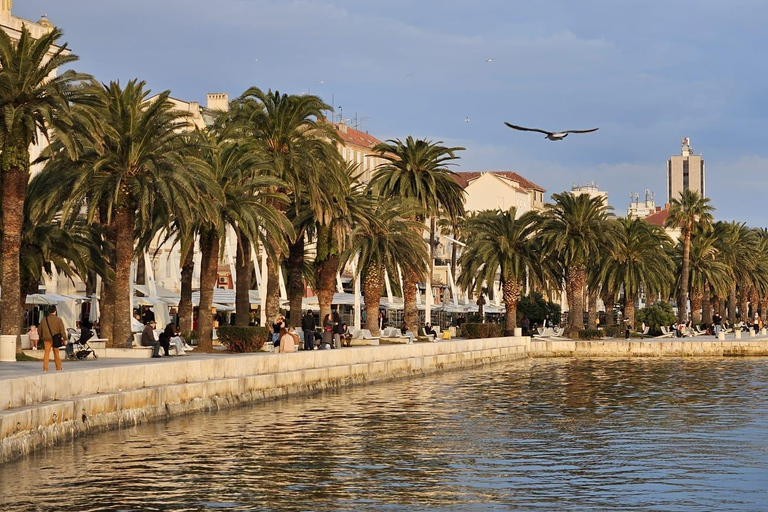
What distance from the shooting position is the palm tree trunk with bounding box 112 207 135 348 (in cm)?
4038

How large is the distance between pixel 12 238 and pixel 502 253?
1541 inches

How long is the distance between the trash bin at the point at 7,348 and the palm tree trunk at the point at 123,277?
6.35m

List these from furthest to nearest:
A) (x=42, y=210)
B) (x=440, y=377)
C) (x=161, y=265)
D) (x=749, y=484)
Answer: (x=161, y=265)
(x=440, y=377)
(x=42, y=210)
(x=749, y=484)

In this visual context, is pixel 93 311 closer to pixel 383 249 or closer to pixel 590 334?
pixel 383 249

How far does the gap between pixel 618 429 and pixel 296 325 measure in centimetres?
2662

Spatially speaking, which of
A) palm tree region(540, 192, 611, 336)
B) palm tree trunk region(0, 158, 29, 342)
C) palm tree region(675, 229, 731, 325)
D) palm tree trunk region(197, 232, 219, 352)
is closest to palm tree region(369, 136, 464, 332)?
palm tree region(540, 192, 611, 336)

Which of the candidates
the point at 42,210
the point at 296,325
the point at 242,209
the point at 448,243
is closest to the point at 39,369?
the point at 42,210

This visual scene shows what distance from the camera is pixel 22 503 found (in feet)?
56.2

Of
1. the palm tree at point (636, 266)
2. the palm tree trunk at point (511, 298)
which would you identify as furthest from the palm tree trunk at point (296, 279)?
the palm tree at point (636, 266)

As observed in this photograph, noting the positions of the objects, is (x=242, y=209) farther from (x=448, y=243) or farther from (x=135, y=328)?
(x=448, y=243)

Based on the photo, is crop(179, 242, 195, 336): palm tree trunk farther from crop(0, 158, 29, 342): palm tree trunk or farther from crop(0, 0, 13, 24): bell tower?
crop(0, 0, 13, 24): bell tower

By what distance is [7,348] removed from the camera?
112ft

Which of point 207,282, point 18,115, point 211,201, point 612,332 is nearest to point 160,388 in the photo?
point 18,115

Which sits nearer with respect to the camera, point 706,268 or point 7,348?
point 7,348
